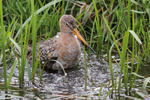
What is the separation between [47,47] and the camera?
4.28 metres

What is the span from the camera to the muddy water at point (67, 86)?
10.2 ft

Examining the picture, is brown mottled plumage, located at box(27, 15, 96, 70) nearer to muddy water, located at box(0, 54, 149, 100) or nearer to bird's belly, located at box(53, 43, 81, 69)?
bird's belly, located at box(53, 43, 81, 69)

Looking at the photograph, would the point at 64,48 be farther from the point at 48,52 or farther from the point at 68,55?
the point at 48,52

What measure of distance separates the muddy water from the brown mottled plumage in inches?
6.8

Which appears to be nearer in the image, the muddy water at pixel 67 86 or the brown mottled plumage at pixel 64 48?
the muddy water at pixel 67 86

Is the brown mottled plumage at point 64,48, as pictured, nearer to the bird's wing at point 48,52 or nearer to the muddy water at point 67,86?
the bird's wing at point 48,52

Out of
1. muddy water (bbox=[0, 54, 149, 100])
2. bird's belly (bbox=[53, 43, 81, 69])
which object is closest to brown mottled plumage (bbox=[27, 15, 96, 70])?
bird's belly (bbox=[53, 43, 81, 69])

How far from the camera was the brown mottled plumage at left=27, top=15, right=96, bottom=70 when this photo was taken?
4125 millimetres

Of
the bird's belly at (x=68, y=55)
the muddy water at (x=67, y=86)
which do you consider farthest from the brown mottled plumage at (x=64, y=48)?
the muddy water at (x=67, y=86)

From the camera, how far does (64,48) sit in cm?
413

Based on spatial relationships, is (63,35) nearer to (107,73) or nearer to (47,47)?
(47,47)

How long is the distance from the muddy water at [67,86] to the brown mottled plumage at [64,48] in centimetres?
17

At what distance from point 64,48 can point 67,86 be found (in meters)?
0.81

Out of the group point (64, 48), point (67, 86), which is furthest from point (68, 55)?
point (67, 86)
